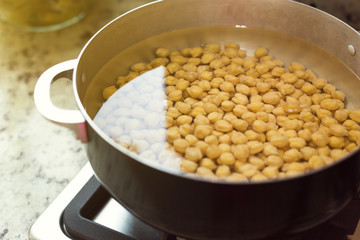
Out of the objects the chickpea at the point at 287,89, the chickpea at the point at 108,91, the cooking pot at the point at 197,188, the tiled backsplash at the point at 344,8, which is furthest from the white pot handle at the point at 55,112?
the tiled backsplash at the point at 344,8

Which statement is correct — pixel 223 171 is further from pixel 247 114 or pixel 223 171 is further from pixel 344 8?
pixel 344 8

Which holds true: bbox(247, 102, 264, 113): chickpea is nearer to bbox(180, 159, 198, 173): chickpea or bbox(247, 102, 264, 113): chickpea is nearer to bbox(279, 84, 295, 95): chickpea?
bbox(279, 84, 295, 95): chickpea

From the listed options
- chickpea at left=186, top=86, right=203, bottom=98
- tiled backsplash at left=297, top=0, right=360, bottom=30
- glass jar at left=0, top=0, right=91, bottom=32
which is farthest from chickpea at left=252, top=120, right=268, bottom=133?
glass jar at left=0, top=0, right=91, bottom=32

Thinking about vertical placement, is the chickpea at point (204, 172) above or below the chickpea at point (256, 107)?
below

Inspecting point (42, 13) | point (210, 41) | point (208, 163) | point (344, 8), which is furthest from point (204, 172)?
point (42, 13)

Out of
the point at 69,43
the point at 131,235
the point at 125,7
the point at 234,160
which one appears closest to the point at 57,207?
the point at 131,235

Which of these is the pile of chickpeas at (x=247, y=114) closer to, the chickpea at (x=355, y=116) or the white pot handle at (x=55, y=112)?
the chickpea at (x=355, y=116)
